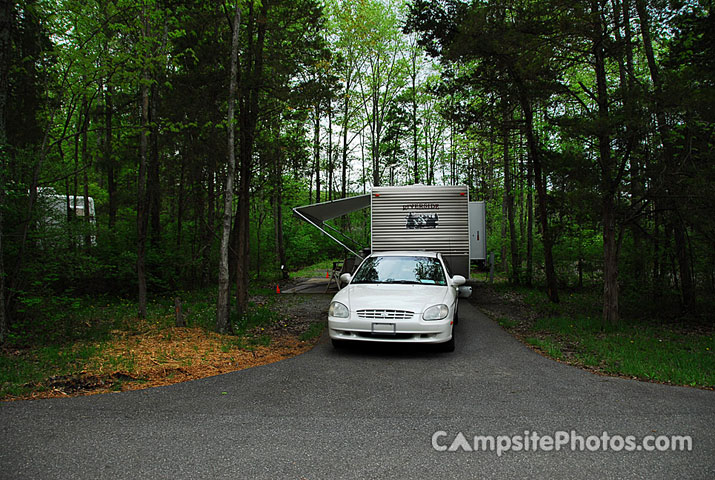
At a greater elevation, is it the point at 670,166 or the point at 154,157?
the point at 154,157

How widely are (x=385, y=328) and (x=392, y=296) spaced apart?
2.19 ft

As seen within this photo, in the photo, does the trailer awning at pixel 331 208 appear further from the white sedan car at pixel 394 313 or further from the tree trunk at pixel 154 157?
the white sedan car at pixel 394 313

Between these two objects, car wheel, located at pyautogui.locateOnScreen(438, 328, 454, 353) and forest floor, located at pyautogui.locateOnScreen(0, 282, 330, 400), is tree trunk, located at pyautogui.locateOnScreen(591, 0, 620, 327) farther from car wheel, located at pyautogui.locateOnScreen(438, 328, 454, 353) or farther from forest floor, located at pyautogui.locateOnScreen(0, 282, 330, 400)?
forest floor, located at pyautogui.locateOnScreen(0, 282, 330, 400)

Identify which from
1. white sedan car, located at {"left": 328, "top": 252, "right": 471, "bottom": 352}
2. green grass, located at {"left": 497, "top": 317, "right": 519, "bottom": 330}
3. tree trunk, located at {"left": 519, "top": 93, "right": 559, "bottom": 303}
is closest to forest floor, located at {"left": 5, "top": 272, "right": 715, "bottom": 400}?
green grass, located at {"left": 497, "top": 317, "right": 519, "bottom": 330}

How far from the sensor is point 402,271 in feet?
26.2

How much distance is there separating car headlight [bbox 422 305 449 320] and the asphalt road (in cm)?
80

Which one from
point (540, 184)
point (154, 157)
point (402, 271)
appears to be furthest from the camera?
point (154, 157)

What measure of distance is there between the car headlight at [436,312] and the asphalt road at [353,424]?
80cm

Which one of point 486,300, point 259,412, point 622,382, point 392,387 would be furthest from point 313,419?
point 486,300

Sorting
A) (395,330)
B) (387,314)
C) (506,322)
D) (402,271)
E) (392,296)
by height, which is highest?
(402,271)

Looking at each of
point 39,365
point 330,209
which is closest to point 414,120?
point 330,209

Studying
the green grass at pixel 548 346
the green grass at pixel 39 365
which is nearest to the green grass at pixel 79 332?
the green grass at pixel 39 365

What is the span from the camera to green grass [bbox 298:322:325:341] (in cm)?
804

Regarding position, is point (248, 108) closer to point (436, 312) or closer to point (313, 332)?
point (313, 332)
